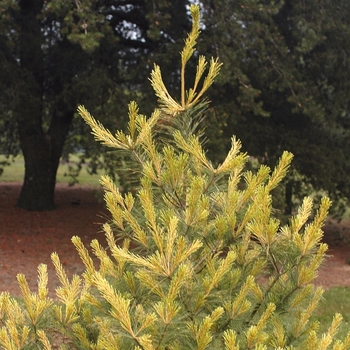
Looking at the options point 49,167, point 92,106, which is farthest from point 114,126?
point 49,167

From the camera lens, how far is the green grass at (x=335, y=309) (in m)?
6.46

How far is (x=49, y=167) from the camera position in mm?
14383

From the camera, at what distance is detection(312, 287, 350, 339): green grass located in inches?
254

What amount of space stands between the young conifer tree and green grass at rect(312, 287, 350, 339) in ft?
13.2

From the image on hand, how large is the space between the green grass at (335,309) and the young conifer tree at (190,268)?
4.02 m

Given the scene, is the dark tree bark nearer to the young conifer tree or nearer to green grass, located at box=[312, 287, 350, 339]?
green grass, located at box=[312, 287, 350, 339]

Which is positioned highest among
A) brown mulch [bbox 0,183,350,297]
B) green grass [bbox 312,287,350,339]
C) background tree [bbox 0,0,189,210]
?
background tree [bbox 0,0,189,210]

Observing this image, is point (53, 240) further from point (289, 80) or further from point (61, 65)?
point (289, 80)

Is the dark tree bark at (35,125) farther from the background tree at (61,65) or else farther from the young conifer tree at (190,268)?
the young conifer tree at (190,268)

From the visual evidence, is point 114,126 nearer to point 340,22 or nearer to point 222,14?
point 222,14

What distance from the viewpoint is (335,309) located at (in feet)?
25.0

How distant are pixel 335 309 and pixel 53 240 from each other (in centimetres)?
637

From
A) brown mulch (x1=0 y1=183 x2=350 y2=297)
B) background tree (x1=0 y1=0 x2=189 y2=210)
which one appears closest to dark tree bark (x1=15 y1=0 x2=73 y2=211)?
background tree (x1=0 y1=0 x2=189 y2=210)

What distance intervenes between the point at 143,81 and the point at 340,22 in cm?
421
